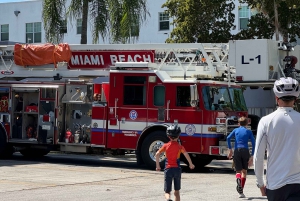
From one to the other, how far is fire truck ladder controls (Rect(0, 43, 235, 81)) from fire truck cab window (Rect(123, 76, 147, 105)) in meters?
0.30

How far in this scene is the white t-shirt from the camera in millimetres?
5160

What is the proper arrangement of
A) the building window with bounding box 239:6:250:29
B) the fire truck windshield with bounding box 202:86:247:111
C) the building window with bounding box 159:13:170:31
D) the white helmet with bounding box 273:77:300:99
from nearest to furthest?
the white helmet with bounding box 273:77:300:99 → the fire truck windshield with bounding box 202:86:247:111 → the building window with bounding box 239:6:250:29 → the building window with bounding box 159:13:170:31

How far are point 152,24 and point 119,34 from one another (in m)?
15.8

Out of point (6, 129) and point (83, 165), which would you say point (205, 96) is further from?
point (6, 129)

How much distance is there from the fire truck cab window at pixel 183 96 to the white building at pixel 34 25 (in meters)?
23.1

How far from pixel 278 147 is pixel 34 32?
1582 inches

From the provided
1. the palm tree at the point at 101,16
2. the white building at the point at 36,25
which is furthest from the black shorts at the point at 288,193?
the white building at the point at 36,25

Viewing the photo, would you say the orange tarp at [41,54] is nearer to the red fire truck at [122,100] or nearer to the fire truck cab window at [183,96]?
the red fire truck at [122,100]

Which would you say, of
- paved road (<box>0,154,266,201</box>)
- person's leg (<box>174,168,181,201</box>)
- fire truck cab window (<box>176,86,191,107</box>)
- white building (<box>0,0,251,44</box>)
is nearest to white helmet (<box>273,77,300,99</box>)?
person's leg (<box>174,168,181,201</box>)

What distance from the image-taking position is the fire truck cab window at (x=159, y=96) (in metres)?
16.4

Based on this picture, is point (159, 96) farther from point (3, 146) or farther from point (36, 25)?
point (36, 25)

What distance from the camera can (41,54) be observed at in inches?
742

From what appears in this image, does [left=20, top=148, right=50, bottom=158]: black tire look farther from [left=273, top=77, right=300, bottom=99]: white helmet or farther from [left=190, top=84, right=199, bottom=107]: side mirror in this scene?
[left=273, top=77, right=300, bottom=99]: white helmet

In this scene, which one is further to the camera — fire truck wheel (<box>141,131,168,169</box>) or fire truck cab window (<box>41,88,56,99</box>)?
fire truck cab window (<box>41,88,56,99</box>)
